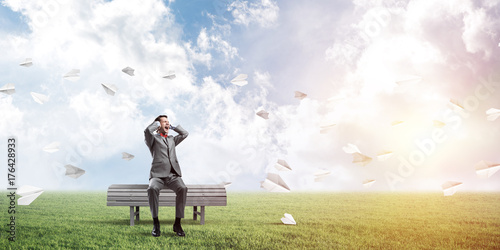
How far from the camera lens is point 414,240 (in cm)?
768

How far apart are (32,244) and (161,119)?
3352mm

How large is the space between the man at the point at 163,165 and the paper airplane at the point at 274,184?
188 cm

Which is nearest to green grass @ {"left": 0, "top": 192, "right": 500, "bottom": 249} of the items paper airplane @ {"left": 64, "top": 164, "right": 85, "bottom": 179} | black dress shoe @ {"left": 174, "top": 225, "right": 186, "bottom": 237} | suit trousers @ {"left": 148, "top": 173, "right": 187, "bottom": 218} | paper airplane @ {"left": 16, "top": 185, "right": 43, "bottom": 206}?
black dress shoe @ {"left": 174, "top": 225, "right": 186, "bottom": 237}

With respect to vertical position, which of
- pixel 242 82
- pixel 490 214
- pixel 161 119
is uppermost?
pixel 242 82

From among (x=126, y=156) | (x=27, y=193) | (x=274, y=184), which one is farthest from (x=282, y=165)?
(x=27, y=193)

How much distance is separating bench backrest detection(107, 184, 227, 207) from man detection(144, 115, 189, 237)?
825 mm

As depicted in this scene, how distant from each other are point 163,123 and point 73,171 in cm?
285

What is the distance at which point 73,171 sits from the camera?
369 inches

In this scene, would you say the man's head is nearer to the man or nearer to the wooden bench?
the man

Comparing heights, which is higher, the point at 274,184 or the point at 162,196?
the point at 274,184

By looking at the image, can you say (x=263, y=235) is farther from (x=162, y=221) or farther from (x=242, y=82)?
(x=242, y=82)

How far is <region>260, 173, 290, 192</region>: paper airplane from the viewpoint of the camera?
883 centimetres

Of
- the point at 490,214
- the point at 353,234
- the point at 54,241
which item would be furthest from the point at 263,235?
the point at 490,214

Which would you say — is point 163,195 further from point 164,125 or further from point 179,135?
point 164,125
